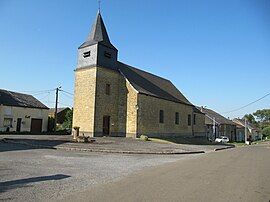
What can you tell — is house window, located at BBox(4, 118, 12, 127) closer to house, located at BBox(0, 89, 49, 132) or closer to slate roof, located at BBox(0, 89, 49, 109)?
house, located at BBox(0, 89, 49, 132)

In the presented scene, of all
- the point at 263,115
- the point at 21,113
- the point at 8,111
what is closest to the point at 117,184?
the point at 8,111

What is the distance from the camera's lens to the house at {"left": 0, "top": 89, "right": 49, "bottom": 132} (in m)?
36.3

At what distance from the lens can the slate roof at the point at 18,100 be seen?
122 ft

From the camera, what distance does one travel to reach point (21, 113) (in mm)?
38219

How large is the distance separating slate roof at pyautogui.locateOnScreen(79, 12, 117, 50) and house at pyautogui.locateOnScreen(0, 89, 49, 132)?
599 inches

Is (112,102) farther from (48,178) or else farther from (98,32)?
(48,178)

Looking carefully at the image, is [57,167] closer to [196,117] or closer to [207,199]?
[207,199]

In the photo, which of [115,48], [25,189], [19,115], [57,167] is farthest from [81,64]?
[25,189]

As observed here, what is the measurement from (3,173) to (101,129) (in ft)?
63.1

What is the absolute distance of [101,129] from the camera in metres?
27.2

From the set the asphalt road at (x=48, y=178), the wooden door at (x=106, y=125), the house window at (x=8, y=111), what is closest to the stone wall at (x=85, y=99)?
the wooden door at (x=106, y=125)

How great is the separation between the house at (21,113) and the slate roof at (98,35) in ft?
49.9

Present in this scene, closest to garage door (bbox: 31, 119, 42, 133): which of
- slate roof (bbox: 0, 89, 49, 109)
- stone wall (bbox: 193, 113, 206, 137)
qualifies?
slate roof (bbox: 0, 89, 49, 109)

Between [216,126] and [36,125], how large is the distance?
3647 centimetres
